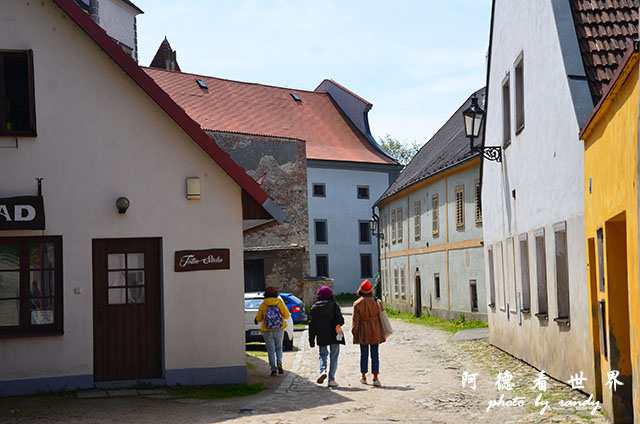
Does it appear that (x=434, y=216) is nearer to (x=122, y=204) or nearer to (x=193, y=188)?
(x=193, y=188)

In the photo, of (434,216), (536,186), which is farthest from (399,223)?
(536,186)

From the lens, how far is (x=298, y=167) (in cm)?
4403

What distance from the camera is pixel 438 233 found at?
34.2m

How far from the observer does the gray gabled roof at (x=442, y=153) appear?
103 feet

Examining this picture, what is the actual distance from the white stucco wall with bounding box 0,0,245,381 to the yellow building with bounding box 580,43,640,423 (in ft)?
18.8

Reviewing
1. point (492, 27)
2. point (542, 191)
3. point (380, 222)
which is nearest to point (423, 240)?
point (380, 222)

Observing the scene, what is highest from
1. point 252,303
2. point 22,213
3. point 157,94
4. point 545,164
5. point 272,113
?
point 272,113

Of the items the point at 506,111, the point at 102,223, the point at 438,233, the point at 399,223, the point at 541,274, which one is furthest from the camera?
the point at 399,223

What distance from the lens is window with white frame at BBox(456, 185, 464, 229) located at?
31.1 metres

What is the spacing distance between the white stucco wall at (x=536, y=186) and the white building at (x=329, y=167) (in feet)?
120

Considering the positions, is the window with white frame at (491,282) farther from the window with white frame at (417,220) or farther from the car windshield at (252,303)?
the window with white frame at (417,220)

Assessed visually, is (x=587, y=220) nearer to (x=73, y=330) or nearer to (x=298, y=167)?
(x=73, y=330)

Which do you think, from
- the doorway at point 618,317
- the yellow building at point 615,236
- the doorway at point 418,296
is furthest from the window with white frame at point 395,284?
the doorway at point 618,317

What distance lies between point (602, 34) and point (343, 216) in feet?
156
